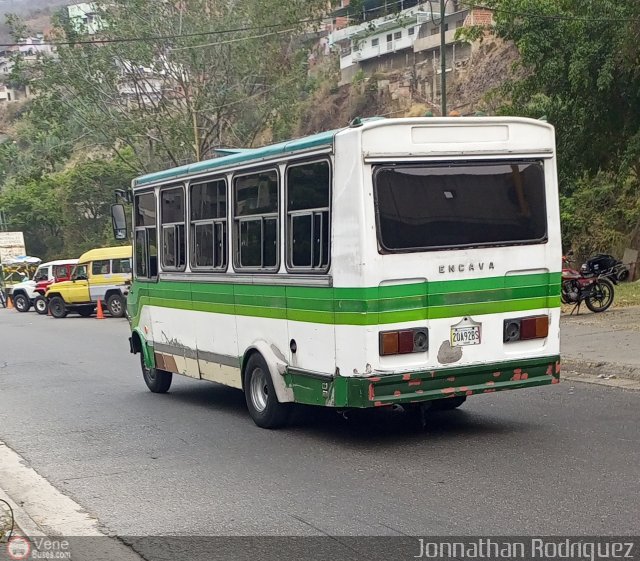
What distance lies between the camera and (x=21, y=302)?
132ft

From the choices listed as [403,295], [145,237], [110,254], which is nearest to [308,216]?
[403,295]

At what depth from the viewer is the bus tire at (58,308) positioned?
3400cm

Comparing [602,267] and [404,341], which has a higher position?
[602,267]

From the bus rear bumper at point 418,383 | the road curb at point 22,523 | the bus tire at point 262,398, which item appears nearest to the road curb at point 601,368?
the bus rear bumper at point 418,383

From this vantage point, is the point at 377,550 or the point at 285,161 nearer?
the point at 377,550

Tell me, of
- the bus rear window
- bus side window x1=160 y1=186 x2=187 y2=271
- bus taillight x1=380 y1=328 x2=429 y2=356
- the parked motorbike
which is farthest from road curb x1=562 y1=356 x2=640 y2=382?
the parked motorbike

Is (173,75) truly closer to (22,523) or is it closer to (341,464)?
(341,464)

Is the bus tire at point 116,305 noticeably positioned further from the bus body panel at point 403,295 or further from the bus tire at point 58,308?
the bus body panel at point 403,295

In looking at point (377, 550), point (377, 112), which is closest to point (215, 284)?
point (377, 550)

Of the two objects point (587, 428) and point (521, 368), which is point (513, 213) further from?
point (587, 428)

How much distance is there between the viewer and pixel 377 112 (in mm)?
68812

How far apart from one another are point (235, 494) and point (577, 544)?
2708 millimetres

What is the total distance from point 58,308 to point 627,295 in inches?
795

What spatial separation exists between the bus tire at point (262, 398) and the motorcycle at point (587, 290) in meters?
10.2
